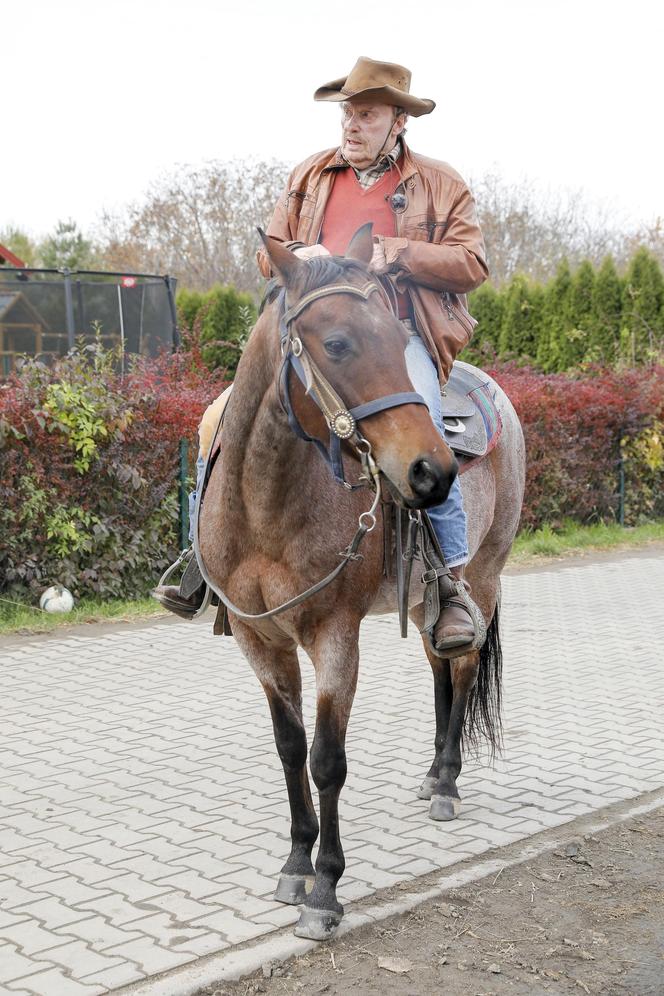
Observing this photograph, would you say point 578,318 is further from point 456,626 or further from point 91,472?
point 456,626

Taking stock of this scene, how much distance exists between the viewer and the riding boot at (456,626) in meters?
4.19

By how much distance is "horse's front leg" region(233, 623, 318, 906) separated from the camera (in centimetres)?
407

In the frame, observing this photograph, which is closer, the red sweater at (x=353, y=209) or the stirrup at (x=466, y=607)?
the red sweater at (x=353, y=209)

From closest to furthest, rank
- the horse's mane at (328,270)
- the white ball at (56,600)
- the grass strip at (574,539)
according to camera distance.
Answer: the horse's mane at (328,270)
the white ball at (56,600)
the grass strip at (574,539)

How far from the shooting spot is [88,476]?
902 cm

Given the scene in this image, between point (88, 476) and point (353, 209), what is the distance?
5.32 meters

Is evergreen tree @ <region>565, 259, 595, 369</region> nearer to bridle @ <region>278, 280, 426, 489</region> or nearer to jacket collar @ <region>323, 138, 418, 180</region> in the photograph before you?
jacket collar @ <region>323, 138, 418, 180</region>

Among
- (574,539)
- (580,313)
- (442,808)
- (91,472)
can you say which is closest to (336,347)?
(442,808)

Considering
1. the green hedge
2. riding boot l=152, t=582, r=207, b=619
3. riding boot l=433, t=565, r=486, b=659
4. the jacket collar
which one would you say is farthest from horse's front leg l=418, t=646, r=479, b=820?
the green hedge

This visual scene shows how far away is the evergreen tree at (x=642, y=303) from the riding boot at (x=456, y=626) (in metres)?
16.9

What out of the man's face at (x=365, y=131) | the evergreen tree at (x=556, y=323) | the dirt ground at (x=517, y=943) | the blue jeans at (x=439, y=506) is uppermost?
the evergreen tree at (x=556, y=323)

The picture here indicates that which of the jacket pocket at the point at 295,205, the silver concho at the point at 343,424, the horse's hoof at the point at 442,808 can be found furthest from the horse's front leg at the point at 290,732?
the jacket pocket at the point at 295,205

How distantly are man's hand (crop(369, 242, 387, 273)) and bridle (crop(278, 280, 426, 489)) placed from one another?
400mm

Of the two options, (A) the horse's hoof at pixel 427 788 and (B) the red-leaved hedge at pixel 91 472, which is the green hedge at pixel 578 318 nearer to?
(B) the red-leaved hedge at pixel 91 472
